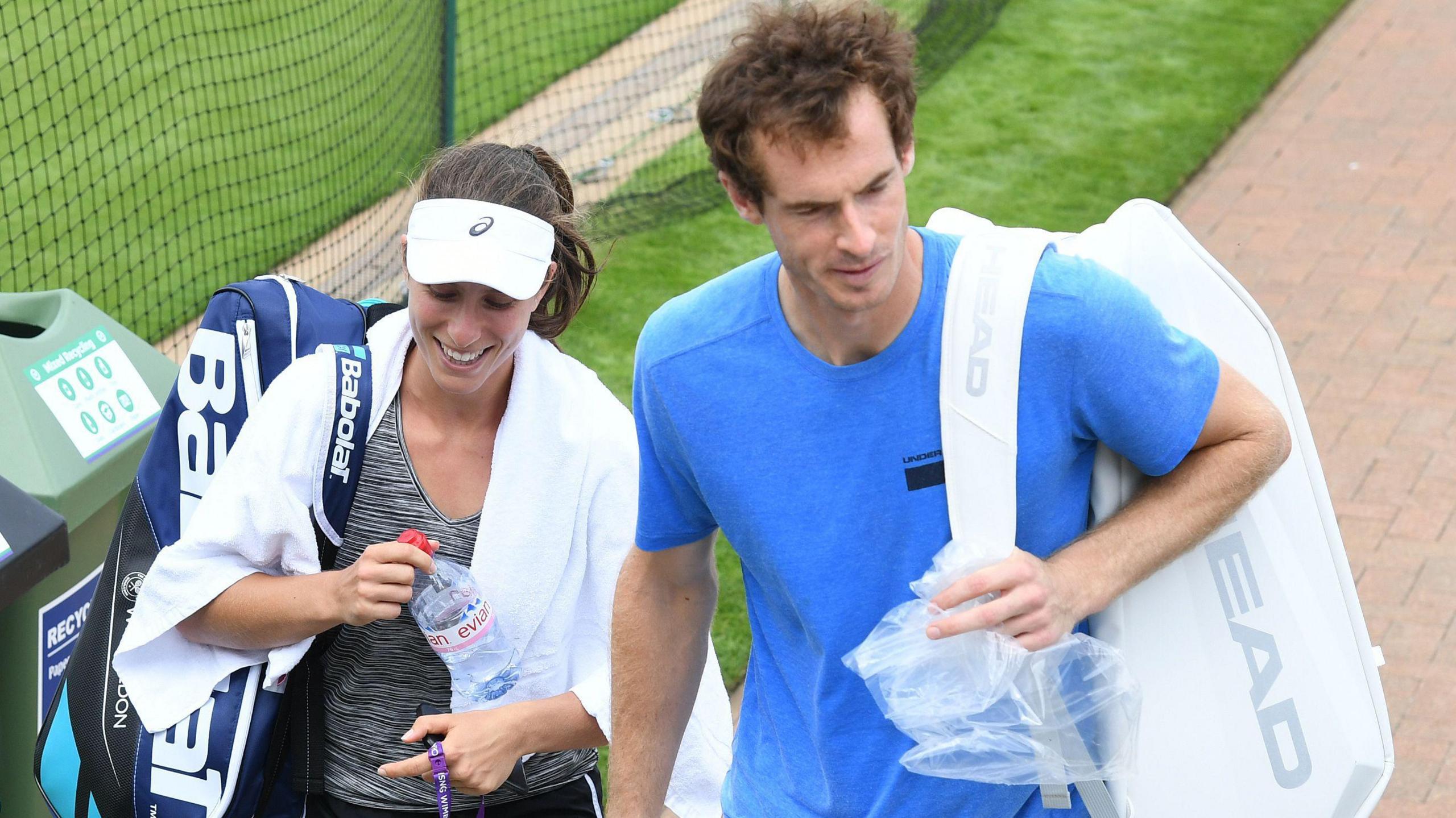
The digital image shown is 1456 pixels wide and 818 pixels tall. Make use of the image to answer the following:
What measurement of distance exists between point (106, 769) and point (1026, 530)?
187 cm

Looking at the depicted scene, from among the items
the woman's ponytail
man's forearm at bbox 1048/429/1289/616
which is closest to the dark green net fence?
the woman's ponytail

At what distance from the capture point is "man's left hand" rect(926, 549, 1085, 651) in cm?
208

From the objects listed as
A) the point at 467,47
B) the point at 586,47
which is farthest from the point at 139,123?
the point at 586,47

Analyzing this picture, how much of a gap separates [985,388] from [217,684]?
1.67 m

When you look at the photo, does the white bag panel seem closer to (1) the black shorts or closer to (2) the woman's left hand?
(2) the woman's left hand

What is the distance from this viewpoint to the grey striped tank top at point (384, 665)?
297 centimetres

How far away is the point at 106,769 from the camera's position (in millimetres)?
3002

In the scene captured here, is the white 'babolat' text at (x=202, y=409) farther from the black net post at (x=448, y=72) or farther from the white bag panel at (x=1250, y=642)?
the black net post at (x=448, y=72)

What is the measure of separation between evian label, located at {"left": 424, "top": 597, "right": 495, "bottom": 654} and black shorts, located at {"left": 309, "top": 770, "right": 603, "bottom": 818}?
14.7 inches

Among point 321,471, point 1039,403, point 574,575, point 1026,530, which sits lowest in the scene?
point 574,575

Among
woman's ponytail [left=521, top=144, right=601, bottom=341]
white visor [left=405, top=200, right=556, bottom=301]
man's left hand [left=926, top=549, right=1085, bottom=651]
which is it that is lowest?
woman's ponytail [left=521, top=144, right=601, bottom=341]

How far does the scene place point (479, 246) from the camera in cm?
287

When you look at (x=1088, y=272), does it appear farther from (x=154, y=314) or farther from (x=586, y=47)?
(x=586, y=47)

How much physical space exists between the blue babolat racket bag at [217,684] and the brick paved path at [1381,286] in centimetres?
303
